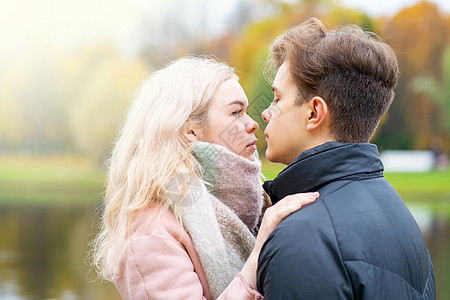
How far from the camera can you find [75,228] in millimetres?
16500

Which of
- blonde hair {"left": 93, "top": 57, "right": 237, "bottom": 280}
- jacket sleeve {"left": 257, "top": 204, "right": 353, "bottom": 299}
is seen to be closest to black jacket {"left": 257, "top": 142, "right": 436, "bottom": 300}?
jacket sleeve {"left": 257, "top": 204, "right": 353, "bottom": 299}

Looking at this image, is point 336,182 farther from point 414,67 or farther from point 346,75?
point 414,67

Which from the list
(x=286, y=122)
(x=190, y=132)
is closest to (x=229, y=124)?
(x=190, y=132)

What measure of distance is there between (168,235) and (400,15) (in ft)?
137

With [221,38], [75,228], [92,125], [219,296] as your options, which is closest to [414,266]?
[219,296]

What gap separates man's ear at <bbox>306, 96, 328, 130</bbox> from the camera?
182 centimetres

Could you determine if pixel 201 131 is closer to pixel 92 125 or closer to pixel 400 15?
pixel 92 125

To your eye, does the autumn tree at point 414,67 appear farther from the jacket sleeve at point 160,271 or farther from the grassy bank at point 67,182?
the jacket sleeve at point 160,271

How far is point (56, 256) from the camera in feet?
39.1

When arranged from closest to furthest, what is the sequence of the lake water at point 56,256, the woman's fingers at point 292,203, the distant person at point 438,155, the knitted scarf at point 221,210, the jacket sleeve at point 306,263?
the jacket sleeve at point 306,263, the woman's fingers at point 292,203, the knitted scarf at point 221,210, the lake water at point 56,256, the distant person at point 438,155

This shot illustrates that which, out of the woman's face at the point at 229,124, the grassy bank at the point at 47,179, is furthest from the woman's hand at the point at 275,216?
the grassy bank at the point at 47,179

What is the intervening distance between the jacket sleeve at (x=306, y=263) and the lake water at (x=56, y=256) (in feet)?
14.2

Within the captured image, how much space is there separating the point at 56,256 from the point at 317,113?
11.0m

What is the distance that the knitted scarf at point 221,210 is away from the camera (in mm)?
2107
